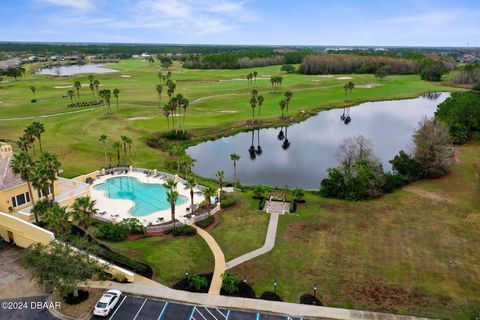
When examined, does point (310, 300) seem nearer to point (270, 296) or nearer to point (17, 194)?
point (270, 296)

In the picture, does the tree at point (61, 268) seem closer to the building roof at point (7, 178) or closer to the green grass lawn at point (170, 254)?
the green grass lawn at point (170, 254)

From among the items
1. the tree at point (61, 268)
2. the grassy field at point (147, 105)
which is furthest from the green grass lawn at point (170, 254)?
the grassy field at point (147, 105)

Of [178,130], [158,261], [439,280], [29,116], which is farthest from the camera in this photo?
[29,116]

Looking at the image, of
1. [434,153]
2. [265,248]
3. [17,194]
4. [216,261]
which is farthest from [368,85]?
[17,194]

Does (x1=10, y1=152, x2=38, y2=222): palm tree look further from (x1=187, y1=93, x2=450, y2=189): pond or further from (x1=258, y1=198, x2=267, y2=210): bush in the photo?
(x1=187, y1=93, x2=450, y2=189): pond

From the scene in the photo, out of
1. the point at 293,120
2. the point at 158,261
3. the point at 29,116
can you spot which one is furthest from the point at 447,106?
the point at 29,116

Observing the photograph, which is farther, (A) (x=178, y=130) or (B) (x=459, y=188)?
(A) (x=178, y=130)

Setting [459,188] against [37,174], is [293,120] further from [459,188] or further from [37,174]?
[37,174]
